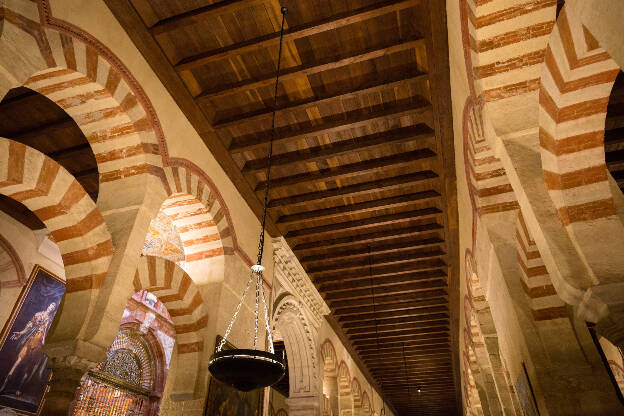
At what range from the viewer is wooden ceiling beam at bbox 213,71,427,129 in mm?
4453

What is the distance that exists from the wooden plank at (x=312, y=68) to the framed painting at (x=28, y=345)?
409cm

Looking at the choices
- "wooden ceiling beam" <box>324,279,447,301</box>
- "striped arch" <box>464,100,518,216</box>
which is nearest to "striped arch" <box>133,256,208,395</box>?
"striped arch" <box>464,100,518,216</box>

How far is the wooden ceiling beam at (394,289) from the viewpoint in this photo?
827 cm

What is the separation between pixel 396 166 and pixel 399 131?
50 cm

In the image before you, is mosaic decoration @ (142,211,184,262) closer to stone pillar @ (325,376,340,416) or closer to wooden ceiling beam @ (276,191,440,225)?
wooden ceiling beam @ (276,191,440,225)

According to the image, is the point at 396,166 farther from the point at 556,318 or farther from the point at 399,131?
the point at 556,318

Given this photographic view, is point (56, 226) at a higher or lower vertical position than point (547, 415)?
higher

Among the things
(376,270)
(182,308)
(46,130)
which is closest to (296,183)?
(182,308)

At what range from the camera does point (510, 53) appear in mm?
2879

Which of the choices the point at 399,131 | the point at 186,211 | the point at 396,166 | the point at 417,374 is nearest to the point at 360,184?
the point at 396,166

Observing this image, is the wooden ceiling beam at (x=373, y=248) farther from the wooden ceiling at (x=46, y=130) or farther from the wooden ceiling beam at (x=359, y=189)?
the wooden ceiling at (x=46, y=130)

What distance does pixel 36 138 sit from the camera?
16.5 feet

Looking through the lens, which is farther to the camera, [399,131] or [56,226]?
[399,131]

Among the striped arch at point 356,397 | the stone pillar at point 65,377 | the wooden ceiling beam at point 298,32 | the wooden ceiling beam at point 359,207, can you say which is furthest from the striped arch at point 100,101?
the striped arch at point 356,397
